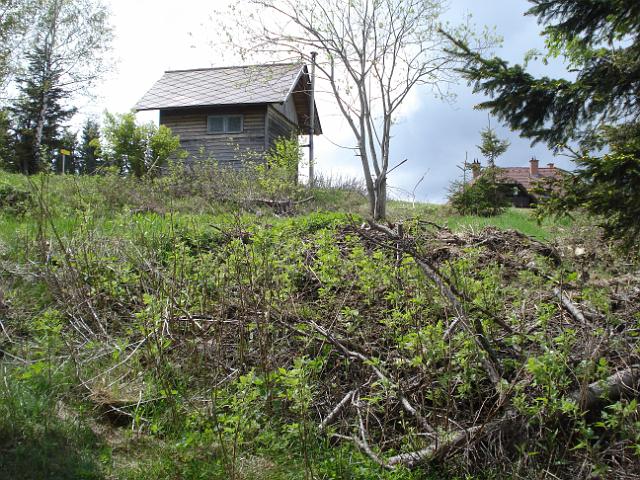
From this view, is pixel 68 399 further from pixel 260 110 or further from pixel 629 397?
pixel 260 110

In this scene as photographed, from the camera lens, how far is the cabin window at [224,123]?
2323 cm

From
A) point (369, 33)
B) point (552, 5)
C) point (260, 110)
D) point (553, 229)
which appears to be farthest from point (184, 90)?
point (552, 5)

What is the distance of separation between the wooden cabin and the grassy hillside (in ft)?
55.7

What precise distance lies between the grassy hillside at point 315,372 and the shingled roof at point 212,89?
16.9 metres

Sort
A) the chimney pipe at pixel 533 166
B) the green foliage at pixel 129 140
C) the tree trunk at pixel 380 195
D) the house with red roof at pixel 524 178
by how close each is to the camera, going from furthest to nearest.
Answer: the chimney pipe at pixel 533 166 < the green foliage at pixel 129 140 < the tree trunk at pixel 380 195 < the house with red roof at pixel 524 178

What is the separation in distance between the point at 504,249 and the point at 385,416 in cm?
378

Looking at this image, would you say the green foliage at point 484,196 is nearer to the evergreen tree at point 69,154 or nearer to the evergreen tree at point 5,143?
the evergreen tree at point 69,154

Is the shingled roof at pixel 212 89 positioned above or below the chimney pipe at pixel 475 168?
above

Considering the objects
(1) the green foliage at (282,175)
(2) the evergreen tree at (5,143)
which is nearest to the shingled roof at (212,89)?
(1) the green foliage at (282,175)

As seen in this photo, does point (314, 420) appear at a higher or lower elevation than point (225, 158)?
lower

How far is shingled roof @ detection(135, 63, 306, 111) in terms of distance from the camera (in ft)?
72.6

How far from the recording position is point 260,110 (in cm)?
2284

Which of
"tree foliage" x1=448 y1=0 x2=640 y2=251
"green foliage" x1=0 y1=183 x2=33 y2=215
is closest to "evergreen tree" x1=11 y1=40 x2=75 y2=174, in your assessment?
"green foliage" x1=0 y1=183 x2=33 y2=215

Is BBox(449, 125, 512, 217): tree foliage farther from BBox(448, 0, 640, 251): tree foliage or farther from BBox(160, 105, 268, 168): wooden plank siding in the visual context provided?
BBox(448, 0, 640, 251): tree foliage
